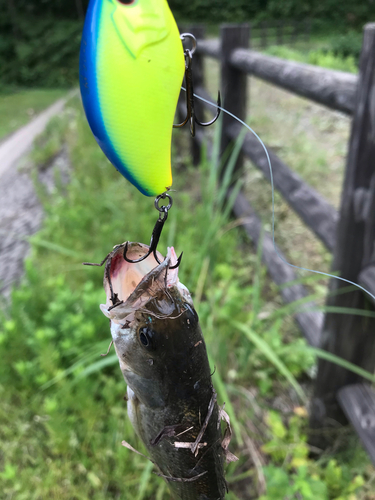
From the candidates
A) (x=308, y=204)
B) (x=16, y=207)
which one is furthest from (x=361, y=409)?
(x=16, y=207)

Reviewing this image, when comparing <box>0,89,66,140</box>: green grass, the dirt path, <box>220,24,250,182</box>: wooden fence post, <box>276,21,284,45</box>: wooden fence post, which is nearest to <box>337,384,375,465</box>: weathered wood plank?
the dirt path

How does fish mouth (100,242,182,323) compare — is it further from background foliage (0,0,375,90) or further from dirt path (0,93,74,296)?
background foliage (0,0,375,90)

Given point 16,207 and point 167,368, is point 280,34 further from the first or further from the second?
point 167,368

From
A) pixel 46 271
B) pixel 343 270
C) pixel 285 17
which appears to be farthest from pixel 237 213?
pixel 285 17

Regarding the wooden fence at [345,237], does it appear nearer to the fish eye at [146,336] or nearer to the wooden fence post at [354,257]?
the wooden fence post at [354,257]

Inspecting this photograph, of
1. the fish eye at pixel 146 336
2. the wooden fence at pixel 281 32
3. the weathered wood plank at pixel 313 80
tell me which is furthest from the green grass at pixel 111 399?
the wooden fence at pixel 281 32

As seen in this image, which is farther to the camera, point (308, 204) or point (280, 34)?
point (280, 34)
